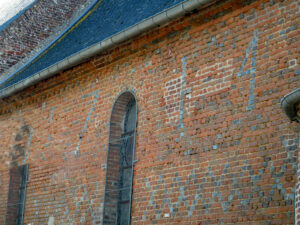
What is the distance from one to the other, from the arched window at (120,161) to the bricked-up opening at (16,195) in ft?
10.7

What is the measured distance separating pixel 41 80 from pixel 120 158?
10.1ft

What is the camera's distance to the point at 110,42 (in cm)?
1026

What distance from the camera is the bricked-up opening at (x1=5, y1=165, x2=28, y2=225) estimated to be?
12.8 metres

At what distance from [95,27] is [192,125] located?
16.4ft

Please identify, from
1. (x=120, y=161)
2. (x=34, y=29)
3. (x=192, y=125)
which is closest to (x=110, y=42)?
(x=120, y=161)

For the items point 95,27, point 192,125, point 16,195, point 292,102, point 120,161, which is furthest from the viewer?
point 16,195

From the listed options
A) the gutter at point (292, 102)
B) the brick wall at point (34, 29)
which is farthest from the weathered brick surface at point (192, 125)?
the brick wall at point (34, 29)

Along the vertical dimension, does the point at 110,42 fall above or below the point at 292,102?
above

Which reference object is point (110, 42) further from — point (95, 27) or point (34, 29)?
point (34, 29)

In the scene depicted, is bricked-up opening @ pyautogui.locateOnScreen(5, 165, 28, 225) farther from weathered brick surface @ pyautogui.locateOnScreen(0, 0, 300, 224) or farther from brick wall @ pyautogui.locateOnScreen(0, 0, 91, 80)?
brick wall @ pyautogui.locateOnScreen(0, 0, 91, 80)

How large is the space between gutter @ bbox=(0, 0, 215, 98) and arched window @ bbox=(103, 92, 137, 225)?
1005mm

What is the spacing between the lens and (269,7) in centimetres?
797

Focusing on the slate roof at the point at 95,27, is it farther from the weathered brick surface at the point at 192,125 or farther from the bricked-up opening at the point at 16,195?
the bricked-up opening at the point at 16,195

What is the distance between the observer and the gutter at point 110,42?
882 cm
